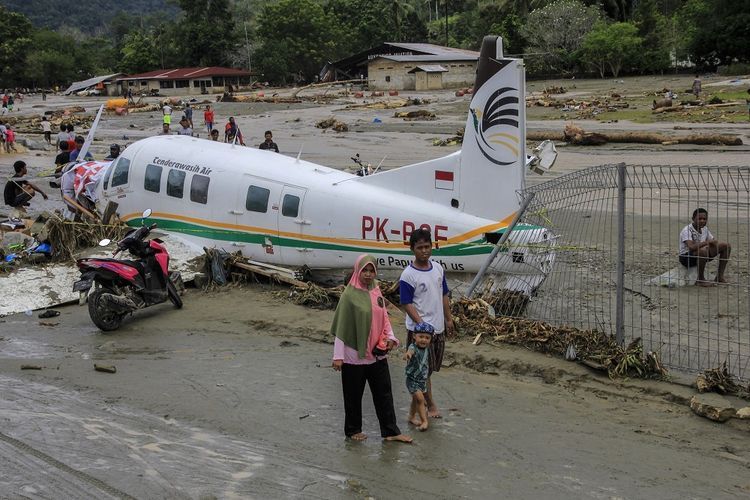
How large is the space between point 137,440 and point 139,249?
5201 millimetres

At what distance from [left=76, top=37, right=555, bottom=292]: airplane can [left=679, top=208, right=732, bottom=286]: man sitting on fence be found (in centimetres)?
174

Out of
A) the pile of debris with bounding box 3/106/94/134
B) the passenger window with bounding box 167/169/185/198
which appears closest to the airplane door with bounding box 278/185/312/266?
the passenger window with bounding box 167/169/185/198

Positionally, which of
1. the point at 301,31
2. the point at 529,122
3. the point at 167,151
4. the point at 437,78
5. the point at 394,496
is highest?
the point at 301,31

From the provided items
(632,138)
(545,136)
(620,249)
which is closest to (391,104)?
(545,136)

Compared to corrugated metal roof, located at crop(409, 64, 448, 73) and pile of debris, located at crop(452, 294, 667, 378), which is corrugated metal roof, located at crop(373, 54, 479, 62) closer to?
corrugated metal roof, located at crop(409, 64, 448, 73)

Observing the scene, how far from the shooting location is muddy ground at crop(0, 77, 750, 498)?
5.74 m

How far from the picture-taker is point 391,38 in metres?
100

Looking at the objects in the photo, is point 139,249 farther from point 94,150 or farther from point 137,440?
point 94,150

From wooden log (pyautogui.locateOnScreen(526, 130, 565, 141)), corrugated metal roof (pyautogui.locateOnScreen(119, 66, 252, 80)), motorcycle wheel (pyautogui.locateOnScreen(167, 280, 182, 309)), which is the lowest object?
motorcycle wheel (pyautogui.locateOnScreen(167, 280, 182, 309))

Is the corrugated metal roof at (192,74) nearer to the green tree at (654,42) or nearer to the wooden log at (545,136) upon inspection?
the green tree at (654,42)

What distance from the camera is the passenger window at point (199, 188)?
12984mm

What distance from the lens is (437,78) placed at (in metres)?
73.2

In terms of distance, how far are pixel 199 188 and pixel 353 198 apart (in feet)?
10.2

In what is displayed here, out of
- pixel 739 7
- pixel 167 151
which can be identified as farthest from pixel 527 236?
pixel 739 7
